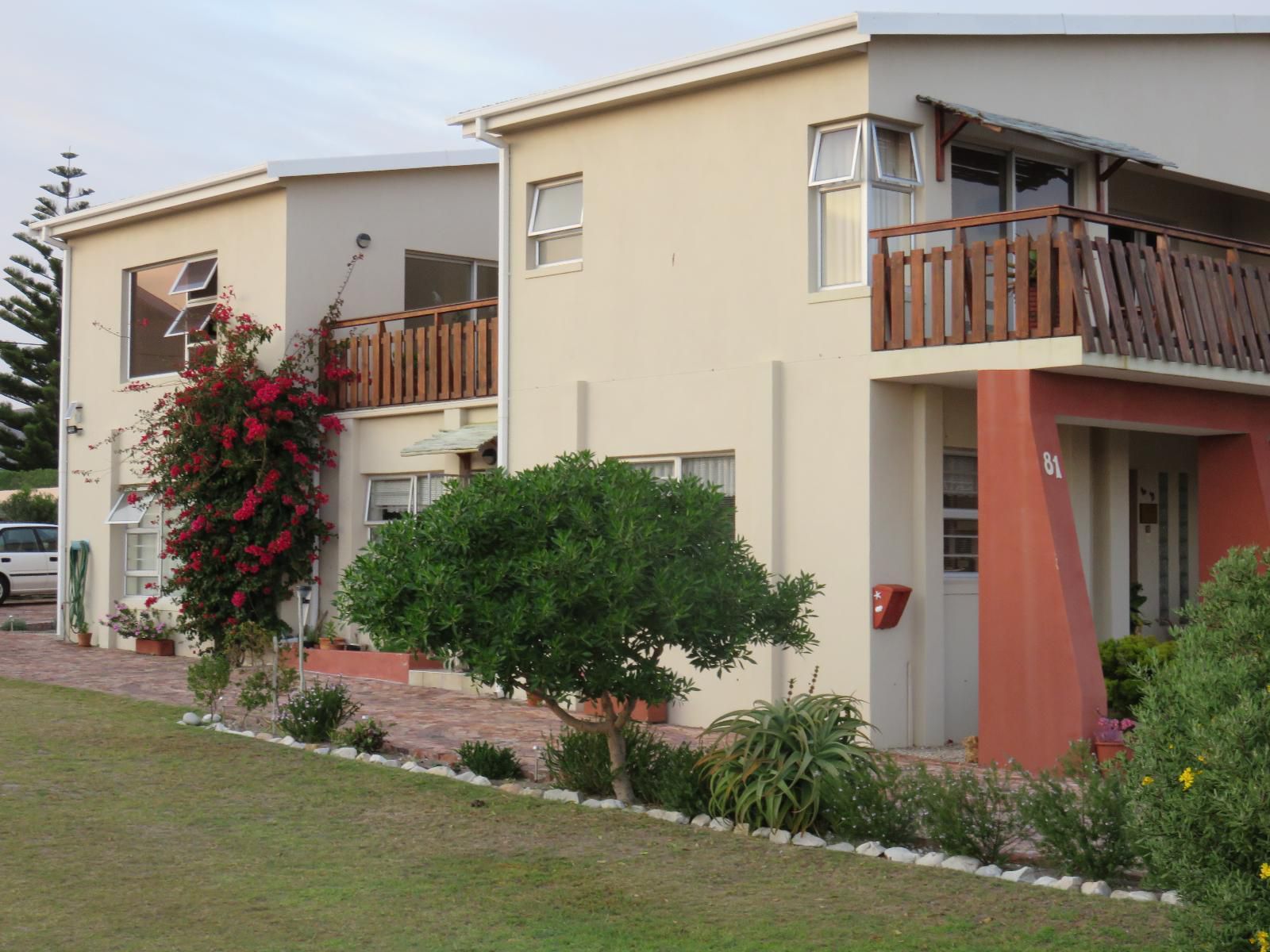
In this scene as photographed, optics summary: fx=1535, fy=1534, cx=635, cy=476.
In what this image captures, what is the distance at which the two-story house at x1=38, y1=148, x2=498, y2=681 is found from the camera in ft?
59.1

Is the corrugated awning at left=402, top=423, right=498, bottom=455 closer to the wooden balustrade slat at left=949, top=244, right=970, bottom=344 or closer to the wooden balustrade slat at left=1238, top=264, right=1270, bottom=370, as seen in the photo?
the wooden balustrade slat at left=949, top=244, right=970, bottom=344

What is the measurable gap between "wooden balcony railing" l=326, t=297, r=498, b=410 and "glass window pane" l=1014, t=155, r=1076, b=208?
19.2ft

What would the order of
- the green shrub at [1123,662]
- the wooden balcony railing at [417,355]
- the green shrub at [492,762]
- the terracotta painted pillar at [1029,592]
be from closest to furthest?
the green shrub at [492,762]
the terracotta painted pillar at [1029,592]
the green shrub at [1123,662]
the wooden balcony railing at [417,355]

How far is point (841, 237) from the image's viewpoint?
1316 centimetres

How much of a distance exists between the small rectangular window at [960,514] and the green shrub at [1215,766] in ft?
24.5

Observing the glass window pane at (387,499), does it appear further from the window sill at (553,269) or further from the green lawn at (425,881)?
the green lawn at (425,881)

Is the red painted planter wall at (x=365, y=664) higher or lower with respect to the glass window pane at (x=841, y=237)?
lower

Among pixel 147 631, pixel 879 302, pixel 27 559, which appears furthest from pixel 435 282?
pixel 27 559

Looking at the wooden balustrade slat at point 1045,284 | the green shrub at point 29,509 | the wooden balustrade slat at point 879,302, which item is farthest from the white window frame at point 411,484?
the green shrub at point 29,509

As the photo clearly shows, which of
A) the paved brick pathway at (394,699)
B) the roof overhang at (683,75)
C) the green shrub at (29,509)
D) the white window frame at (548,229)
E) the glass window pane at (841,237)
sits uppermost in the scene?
the roof overhang at (683,75)

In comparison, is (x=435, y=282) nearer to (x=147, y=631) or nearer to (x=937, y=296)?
(x=147, y=631)

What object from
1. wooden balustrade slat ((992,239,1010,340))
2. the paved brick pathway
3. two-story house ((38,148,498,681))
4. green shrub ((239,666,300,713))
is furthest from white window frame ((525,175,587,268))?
green shrub ((239,666,300,713))

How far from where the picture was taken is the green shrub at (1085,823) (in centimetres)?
772

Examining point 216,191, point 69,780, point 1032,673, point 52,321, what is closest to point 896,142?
point 1032,673
